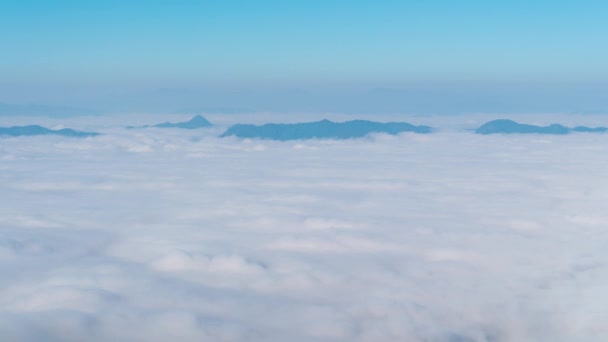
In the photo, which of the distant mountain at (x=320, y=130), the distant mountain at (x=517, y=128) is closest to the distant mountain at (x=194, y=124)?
the distant mountain at (x=320, y=130)

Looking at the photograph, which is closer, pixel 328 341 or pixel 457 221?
pixel 328 341

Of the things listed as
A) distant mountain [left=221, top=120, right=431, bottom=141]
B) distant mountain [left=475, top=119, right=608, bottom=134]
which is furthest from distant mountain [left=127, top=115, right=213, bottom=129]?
distant mountain [left=475, top=119, right=608, bottom=134]

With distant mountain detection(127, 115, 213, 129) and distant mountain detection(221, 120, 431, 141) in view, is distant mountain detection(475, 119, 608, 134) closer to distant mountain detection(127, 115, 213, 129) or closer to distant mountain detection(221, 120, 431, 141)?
distant mountain detection(221, 120, 431, 141)

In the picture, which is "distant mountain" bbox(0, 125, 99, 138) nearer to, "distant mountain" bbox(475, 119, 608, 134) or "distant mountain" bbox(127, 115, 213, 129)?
"distant mountain" bbox(127, 115, 213, 129)

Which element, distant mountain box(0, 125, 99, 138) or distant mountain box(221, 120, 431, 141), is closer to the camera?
distant mountain box(0, 125, 99, 138)

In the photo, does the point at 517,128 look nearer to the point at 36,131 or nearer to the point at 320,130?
the point at 320,130

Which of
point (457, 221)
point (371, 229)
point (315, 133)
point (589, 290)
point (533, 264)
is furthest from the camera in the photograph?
point (315, 133)

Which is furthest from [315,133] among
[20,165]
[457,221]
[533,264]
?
[533,264]

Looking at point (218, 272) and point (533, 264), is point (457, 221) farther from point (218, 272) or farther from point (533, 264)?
point (218, 272)
